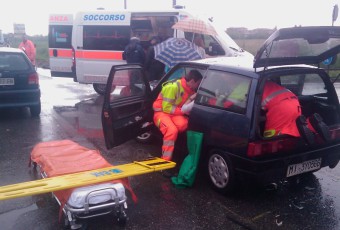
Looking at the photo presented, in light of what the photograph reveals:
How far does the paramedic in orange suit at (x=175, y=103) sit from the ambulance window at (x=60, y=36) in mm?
7279

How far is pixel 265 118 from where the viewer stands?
13.8 feet

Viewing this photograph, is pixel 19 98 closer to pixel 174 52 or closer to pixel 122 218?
pixel 174 52

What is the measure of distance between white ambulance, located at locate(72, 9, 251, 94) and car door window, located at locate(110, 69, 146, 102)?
182 inches

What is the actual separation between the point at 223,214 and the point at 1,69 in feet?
19.3

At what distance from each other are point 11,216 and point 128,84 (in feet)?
8.15

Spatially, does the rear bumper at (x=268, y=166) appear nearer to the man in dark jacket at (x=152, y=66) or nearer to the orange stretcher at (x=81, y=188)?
the orange stretcher at (x=81, y=188)

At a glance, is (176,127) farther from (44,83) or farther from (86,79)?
(44,83)

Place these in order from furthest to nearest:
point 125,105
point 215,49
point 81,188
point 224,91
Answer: point 215,49, point 125,105, point 224,91, point 81,188

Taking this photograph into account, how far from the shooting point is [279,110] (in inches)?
161

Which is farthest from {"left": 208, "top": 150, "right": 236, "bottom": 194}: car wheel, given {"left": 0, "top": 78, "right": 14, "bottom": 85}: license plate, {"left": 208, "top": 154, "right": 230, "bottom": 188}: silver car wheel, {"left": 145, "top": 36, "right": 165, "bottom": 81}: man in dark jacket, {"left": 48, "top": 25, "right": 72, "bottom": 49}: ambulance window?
{"left": 48, "top": 25, "right": 72, "bottom": 49}: ambulance window

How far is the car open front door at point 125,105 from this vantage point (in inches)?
195

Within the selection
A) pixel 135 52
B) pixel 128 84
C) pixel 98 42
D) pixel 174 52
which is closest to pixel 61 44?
pixel 98 42

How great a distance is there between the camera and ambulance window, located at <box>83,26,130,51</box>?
10391mm

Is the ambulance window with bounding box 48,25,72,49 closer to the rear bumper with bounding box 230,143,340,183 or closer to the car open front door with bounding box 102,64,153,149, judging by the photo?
the car open front door with bounding box 102,64,153,149
